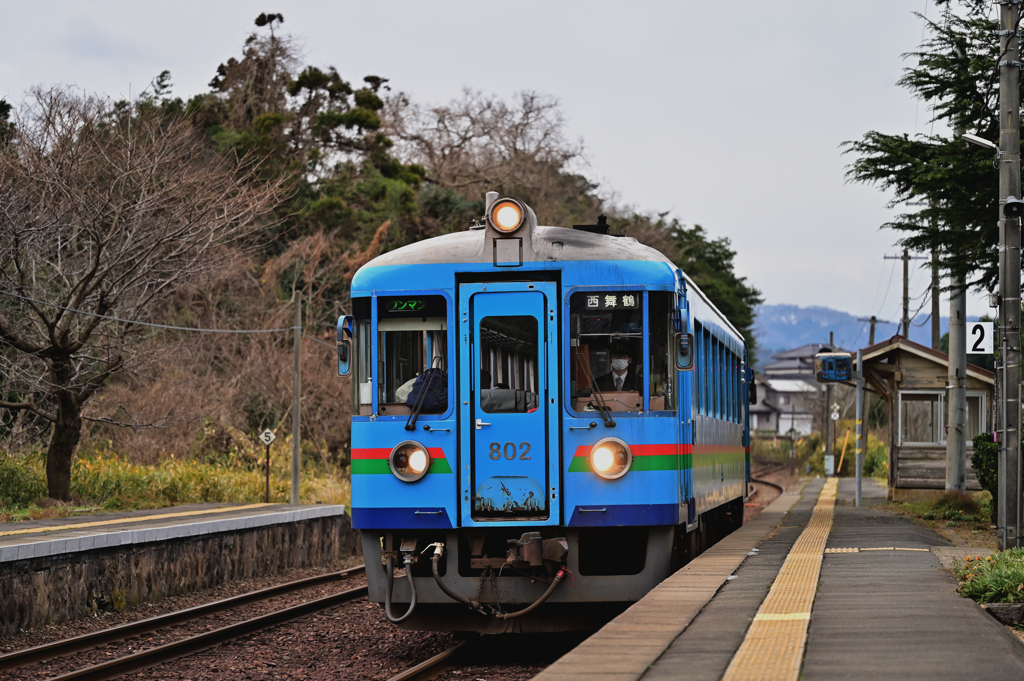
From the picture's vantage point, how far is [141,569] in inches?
507

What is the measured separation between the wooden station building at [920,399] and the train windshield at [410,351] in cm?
1591

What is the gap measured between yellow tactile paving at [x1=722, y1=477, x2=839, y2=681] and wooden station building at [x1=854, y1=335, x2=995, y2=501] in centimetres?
1440

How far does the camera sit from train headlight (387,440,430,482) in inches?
339

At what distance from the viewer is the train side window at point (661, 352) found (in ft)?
28.5

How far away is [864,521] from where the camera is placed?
54.5 ft

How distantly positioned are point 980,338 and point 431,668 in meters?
10.5

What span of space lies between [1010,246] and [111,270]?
1239cm

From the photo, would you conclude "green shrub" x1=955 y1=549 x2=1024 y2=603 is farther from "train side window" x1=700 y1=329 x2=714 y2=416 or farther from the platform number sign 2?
the platform number sign 2

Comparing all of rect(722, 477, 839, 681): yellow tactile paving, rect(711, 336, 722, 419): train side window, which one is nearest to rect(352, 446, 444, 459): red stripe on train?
rect(722, 477, 839, 681): yellow tactile paving

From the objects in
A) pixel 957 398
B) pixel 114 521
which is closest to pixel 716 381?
pixel 114 521

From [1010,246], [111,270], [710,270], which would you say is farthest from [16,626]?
[710,270]

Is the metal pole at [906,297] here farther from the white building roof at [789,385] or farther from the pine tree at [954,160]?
the white building roof at [789,385]

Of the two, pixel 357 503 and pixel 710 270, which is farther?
pixel 710 270

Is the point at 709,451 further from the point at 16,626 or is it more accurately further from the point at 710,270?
the point at 710,270
